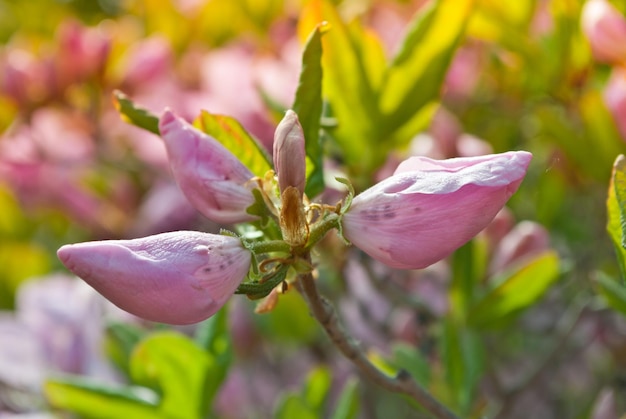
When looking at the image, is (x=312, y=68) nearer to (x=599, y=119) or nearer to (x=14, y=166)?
(x=599, y=119)

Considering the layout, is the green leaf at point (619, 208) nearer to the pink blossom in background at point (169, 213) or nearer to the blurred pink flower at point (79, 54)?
the pink blossom in background at point (169, 213)

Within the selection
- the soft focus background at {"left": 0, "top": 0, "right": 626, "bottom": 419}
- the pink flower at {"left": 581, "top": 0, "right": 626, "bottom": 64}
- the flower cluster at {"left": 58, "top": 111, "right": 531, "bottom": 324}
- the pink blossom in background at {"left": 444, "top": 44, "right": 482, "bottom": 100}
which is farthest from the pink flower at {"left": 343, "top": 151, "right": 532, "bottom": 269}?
the pink blossom in background at {"left": 444, "top": 44, "right": 482, "bottom": 100}

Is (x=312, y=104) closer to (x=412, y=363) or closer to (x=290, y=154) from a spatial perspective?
(x=290, y=154)

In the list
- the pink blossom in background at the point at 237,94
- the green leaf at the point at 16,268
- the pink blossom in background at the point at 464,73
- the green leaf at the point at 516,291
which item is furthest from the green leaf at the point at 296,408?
the green leaf at the point at 16,268

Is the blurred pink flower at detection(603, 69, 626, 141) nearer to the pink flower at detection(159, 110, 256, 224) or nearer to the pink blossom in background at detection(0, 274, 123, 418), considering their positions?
the pink flower at detection(159, 110, 256, 224)

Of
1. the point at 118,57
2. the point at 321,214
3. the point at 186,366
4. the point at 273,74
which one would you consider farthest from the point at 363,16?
the point at 321,214

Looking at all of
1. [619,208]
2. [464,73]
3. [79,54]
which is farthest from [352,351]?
[79,54]
